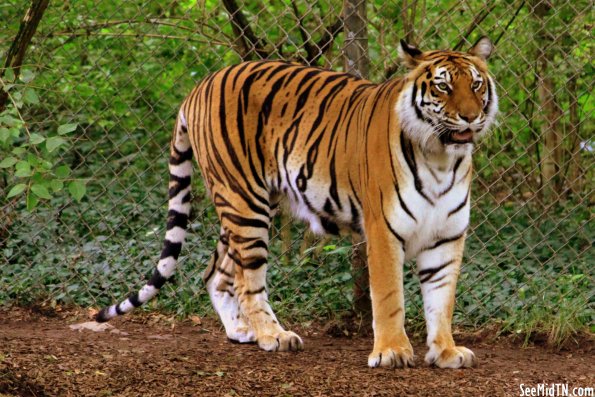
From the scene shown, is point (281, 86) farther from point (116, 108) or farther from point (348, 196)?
point (116, 108)

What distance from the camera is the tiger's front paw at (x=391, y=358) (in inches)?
181

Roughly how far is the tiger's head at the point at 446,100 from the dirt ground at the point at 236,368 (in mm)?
1109

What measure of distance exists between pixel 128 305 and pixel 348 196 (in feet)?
4.42

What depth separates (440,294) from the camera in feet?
15.9

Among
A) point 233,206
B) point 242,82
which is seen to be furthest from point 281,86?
point 233,206

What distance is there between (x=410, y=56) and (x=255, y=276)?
1451 mm

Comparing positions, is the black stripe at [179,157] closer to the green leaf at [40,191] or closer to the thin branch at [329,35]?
the thin branch at [329,35]

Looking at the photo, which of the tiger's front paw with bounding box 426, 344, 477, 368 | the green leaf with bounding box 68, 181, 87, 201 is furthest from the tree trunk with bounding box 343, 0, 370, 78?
the green leaf with bounding box 68, 181, 87, 201

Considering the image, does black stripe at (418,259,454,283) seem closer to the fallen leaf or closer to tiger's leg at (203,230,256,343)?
tiger's leg at (203,230,256,343)

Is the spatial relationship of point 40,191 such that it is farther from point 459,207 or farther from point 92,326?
point 92,326

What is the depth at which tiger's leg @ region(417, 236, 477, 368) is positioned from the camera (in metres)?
4.77

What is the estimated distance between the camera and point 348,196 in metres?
5.04

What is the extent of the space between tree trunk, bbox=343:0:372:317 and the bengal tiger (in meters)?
0.26

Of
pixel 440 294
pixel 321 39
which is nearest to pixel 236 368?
pixel 440 294
